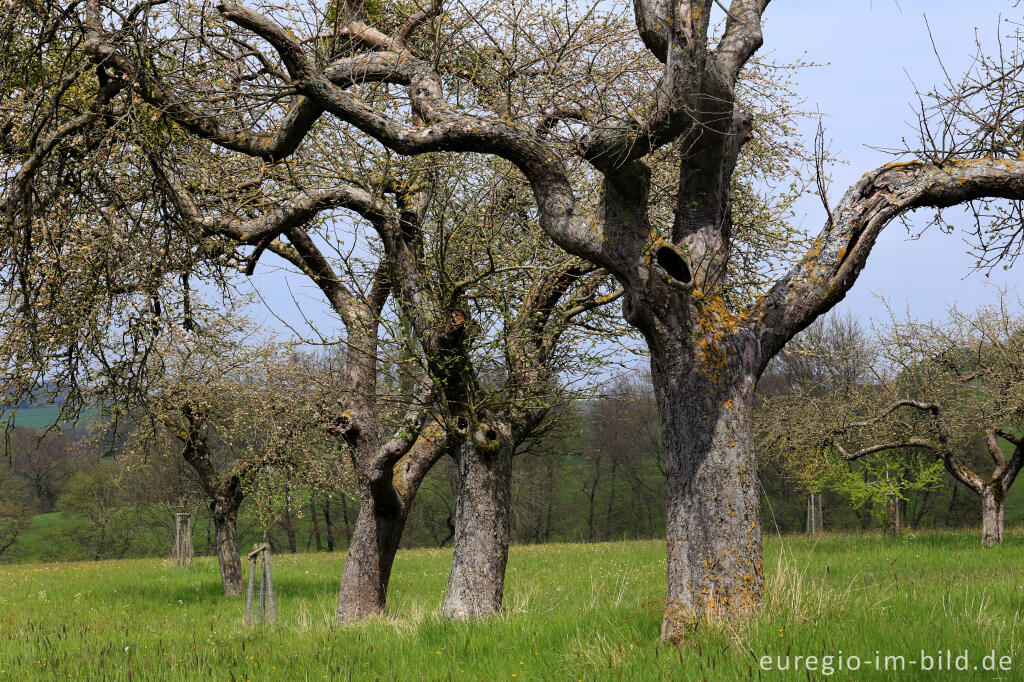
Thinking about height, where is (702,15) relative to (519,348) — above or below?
above

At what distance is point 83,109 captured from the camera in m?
6.98

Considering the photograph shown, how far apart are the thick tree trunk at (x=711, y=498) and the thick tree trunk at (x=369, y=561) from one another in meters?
6.60

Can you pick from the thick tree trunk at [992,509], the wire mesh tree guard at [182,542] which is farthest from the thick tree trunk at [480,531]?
the wire mesh tree guard at [182,542]

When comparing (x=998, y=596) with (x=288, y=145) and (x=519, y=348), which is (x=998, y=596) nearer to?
(x=519, y=348)

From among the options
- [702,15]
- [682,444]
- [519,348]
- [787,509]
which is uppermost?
[702,15]

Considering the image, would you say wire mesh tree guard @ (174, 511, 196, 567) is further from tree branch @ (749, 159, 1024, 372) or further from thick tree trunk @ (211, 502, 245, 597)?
tree branch @ (749, 159, 1024, 372)

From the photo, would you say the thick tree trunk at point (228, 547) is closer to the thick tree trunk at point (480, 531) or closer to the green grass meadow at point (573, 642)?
the green grass meadow at point (573, 642)

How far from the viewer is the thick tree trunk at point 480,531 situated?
929 cm

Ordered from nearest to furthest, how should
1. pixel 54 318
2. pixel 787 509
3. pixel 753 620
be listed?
1. pixel 753 620
2. pixel 54 318
3. pixel 787 509

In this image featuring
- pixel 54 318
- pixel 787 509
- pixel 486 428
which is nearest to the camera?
pixel 54 318

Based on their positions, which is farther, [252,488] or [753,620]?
[252,488]

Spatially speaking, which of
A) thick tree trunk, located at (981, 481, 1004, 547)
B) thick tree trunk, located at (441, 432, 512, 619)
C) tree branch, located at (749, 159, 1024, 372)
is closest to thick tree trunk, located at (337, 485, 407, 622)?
thick tree trunk, located at (441, 432, 512, 619)

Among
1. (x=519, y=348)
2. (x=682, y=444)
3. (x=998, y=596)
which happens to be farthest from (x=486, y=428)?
(x=998, y=596)

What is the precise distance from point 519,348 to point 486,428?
135 centimetres
